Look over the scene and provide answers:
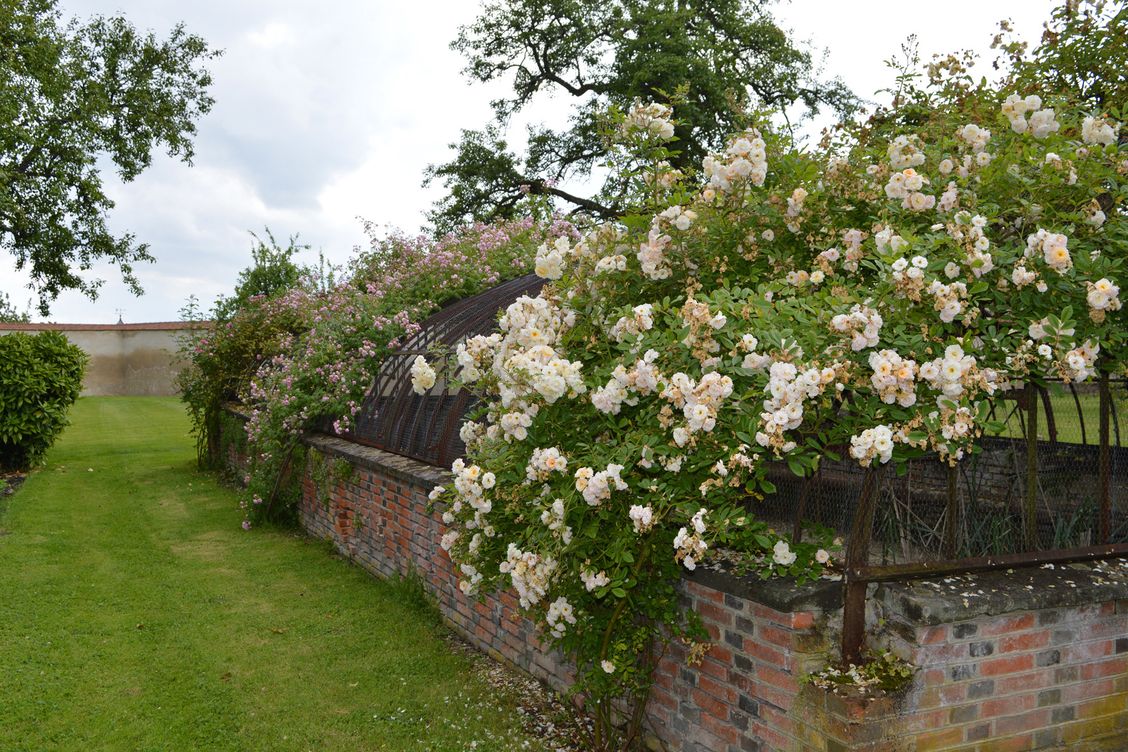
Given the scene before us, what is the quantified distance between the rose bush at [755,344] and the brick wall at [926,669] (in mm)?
164

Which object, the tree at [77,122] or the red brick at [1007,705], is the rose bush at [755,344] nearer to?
the red brick at [1007,705]

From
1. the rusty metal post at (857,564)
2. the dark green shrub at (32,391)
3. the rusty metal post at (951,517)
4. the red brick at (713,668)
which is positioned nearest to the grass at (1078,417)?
the rusty metal post at (951,517)

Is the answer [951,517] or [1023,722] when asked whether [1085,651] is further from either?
[951,517]

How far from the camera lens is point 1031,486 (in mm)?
3686

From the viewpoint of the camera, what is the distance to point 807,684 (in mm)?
3209

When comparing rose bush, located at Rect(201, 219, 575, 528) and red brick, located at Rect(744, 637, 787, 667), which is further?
rose bush, located at Rect(201, 219, 575, 528)

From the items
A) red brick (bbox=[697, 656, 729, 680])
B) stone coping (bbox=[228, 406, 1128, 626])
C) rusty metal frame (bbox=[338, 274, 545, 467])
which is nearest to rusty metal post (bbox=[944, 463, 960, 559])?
stone coping (bbox=[228, 406, 1128, 626])

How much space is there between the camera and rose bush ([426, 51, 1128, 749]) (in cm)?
311

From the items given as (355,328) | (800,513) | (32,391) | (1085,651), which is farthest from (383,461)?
(32,391)

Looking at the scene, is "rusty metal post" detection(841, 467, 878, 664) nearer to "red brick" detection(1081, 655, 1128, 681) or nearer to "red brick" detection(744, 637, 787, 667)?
"red brick" detection(744, 637, 787, 667)

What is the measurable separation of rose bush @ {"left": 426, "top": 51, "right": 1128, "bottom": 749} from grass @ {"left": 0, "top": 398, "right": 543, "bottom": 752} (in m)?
1.10

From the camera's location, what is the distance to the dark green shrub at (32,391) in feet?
43.0

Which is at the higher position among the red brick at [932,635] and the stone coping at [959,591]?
the stone coping at [959,591]

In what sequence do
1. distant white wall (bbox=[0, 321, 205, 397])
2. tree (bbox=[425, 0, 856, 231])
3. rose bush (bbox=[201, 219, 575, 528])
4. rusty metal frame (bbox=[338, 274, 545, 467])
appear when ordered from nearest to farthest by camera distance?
rusty metal frame (bbox=[338, 274, 545, 467]) < rose bush (bbox=[201, 219, 575, 528]) < tree (bbox=[425, 0, 856, 231]) < distant white wall (bbox=[0, 321, 205, 397])
